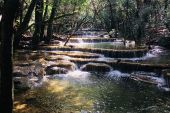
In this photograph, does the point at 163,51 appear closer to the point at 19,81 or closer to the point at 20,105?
the point at 19,81

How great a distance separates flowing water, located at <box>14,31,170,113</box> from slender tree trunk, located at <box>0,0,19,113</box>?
3.63 m

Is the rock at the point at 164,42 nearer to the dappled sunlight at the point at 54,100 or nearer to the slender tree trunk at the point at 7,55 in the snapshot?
the dappled sunlight at the point at 54,100

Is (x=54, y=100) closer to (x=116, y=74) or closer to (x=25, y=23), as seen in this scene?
(x=25, y=23)

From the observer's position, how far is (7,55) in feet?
21.5

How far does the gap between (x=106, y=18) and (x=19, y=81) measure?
2866cm

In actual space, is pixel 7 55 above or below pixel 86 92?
above

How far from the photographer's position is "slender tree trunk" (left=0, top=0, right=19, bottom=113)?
629cm

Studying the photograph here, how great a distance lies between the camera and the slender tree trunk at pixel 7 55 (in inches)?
248

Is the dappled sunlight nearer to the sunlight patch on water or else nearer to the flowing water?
the flowing water

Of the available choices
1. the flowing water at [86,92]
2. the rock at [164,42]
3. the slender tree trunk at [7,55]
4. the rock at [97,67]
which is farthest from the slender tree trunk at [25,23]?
the rock at [164,42]

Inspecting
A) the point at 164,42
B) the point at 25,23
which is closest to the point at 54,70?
the point at 25,23

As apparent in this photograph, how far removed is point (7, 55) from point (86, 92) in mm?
6903

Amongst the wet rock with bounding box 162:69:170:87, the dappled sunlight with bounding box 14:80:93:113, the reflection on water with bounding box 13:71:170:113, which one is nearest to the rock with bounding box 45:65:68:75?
the reflection on water with bounding box 13:71:170:113

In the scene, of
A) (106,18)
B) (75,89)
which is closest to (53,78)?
(75,89)
